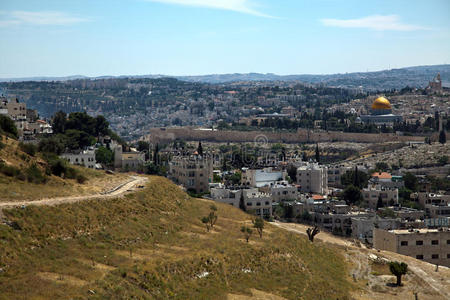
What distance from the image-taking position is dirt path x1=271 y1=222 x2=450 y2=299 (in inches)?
1240

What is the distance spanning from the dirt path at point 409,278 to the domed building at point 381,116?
313 ft

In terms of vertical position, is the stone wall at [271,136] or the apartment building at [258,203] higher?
the apartment building at [258,203]

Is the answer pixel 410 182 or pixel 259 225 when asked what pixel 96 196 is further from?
pixel 410 182

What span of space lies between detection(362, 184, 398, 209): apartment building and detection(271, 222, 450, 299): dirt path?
1829cm

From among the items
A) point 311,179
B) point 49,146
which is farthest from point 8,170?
point 311,179

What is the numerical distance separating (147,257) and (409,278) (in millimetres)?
13486

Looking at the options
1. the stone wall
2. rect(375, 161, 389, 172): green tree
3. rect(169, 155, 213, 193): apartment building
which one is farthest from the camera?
the stone wall

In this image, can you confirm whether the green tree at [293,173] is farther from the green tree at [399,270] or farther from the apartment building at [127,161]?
the green tree at [399,270]

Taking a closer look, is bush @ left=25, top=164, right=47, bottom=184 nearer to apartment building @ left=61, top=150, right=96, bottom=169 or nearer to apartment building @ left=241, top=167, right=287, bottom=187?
apartment building @ left=61, top=150, right=96, bottom=169

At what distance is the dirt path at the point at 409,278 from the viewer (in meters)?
31.5

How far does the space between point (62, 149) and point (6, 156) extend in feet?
53.6

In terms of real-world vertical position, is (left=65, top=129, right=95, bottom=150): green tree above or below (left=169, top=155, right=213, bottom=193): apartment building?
above

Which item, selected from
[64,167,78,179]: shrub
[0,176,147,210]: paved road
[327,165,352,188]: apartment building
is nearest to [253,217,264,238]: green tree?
[0,176,147,210]: paved road

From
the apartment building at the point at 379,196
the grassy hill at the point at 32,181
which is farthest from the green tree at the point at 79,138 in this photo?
the apartment building at the point at 379,196
